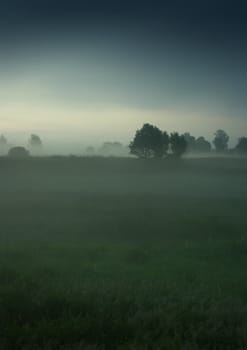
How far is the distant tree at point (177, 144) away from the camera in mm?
87812

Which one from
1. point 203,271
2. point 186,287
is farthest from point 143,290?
point 203,271

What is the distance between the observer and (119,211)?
Result: 24.7 meters

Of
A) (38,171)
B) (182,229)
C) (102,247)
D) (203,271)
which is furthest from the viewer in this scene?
(38,171)

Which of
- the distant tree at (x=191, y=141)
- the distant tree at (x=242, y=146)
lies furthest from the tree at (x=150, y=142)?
the distant tree at (x=191, y=141)

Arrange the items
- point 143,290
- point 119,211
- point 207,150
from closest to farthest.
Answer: point 143,290 → point 119,211 → point 207,150

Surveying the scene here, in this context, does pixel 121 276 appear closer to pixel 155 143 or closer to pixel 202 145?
pixel 155 143

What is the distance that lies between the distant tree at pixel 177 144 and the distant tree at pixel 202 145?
65.2m

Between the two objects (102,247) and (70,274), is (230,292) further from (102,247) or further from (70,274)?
(102,247)

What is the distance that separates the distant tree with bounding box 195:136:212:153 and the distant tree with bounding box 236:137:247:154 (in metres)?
20.0

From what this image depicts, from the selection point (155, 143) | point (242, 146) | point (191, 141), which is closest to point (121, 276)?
point (155, 143)

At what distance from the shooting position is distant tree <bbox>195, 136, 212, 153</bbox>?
15225cm

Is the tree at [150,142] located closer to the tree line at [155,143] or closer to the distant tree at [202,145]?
the tree line at [155,143]

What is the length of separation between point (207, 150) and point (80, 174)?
104 meters

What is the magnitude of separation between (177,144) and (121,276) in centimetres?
7848
